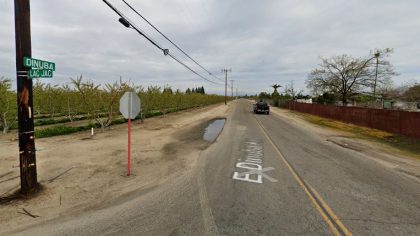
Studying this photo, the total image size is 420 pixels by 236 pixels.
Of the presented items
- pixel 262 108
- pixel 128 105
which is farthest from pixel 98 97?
pixel 262 108

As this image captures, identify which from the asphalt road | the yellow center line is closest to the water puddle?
the asphalt road

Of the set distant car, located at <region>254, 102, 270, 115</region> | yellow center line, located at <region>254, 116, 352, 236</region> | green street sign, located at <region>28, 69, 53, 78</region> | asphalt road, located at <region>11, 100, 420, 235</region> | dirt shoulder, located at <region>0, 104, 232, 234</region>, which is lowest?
dirt shoulder, located at <region>0, 104, 232, 234</region>

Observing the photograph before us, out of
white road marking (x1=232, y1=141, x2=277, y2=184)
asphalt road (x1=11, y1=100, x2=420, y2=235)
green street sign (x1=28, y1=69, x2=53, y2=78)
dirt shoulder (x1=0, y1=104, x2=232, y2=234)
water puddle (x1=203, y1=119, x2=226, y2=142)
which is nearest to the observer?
asphalt road (x1=11, y1=100, x2=420, y2=235)

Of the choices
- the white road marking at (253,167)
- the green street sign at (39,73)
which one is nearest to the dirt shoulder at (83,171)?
the white road marking at (253,167)

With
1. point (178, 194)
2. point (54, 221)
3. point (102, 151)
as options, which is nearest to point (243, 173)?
point (178, 194)

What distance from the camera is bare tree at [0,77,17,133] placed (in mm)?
15766

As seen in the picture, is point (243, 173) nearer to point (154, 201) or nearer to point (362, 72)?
point (154, 201)

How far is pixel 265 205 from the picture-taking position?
5633 mm

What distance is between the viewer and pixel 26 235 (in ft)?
14.1

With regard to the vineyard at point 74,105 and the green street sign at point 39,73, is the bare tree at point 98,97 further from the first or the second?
the green street sign at point 39,73

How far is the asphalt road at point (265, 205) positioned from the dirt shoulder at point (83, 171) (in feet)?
1.71

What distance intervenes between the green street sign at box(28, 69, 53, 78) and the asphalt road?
326cm

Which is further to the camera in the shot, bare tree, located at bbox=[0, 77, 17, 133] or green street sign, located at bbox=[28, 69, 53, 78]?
bare tree, located at bbox=[0, 77, 17, 133]

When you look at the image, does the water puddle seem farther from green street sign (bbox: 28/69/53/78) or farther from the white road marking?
green street sign (bbox: 28/69/53/78)
